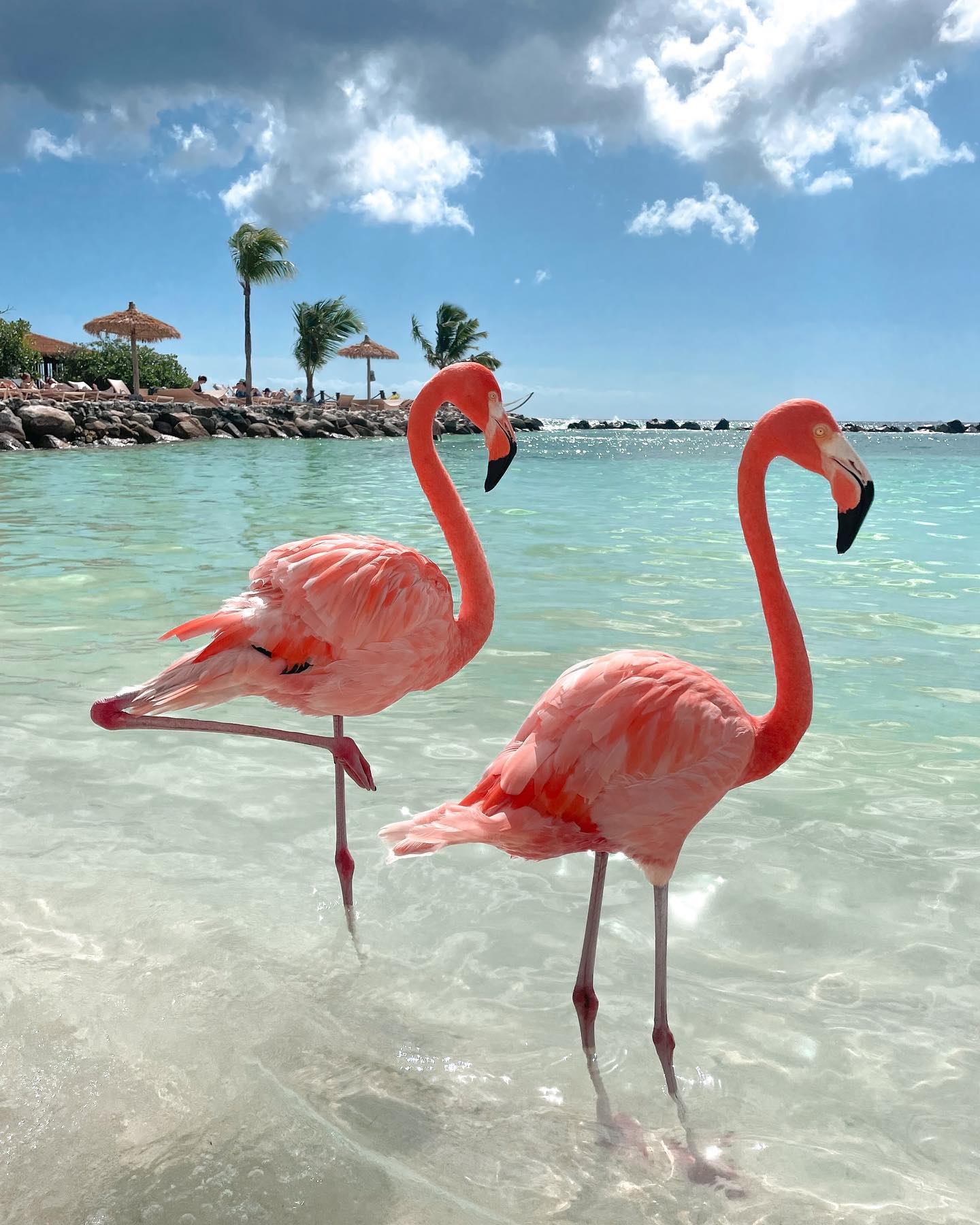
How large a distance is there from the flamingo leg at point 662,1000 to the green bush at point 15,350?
45.0 m

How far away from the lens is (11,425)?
27.4 meters

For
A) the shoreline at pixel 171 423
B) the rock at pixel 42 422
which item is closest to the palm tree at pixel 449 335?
the shoreline at pixel 171 423

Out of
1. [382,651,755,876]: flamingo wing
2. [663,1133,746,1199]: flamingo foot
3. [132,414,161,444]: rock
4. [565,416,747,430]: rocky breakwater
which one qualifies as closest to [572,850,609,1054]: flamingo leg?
[382,651,755,876]: flamingo wing

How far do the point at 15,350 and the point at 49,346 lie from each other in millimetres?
4931

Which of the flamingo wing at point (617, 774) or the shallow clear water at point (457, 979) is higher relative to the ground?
the flamingo wing at point (617, 774)

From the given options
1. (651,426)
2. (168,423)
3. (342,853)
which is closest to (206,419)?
(168,423)

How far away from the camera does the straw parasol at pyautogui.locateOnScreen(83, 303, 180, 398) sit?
132 feet

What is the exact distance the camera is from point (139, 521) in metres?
13.6

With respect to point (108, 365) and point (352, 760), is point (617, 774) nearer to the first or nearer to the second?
point (352, 760)

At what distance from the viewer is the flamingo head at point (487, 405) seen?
147 inches

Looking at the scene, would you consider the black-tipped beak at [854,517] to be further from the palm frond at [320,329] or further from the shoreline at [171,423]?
the palm frond at [320,329]

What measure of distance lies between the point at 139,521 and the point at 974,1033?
40.9 ft

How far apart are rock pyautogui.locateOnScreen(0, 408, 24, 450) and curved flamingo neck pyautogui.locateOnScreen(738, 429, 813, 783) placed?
28.0 m

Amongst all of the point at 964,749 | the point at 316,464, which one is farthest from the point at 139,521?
the point at 316,464
